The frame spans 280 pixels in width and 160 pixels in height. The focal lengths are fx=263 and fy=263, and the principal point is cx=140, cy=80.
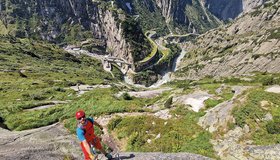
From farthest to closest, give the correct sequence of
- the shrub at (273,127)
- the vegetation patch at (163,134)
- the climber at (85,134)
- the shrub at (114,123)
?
the shrub at (114,123) < the vegetation patch at (163,134) < the shrub at (273,127) < the climber at (85,134)

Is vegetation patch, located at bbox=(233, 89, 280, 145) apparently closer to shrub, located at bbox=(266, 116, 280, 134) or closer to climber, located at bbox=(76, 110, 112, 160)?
shrub, located at bbox=(266, 116, 280, 134)

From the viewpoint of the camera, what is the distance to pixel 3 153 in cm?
2170

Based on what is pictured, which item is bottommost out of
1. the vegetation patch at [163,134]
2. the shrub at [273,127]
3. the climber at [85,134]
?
the vegetation patch at [163,134]

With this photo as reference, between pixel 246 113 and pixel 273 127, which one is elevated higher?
pixel 246 113

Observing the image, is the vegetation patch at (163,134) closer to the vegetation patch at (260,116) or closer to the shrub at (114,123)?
the shrub at (114,123)

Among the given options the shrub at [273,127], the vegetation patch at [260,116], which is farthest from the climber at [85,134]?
the shrub at [273,127]

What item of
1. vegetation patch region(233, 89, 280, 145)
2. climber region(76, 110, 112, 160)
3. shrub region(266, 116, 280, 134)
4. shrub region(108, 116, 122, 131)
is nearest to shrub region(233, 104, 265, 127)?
vegetation patch region(233, 89, 280, 145)

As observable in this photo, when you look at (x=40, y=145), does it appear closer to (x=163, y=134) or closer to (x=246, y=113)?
(x=163, y=134)

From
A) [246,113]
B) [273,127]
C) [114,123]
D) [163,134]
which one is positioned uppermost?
[246,113]

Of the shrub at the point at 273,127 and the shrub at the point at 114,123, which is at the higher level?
the shrub at the point at 273,127

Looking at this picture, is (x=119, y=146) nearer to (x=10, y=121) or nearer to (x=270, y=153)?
(x=270, y=153)

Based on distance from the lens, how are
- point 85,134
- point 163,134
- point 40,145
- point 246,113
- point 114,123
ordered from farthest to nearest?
1. point 114,123
2. point 163,134
3. point 246,113
4. point 40,145
5. point 85,134

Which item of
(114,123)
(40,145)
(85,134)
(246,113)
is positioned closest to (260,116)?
(246,113)

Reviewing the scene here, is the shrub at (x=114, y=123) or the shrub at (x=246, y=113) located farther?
the shrub at (x=114, y=123)
